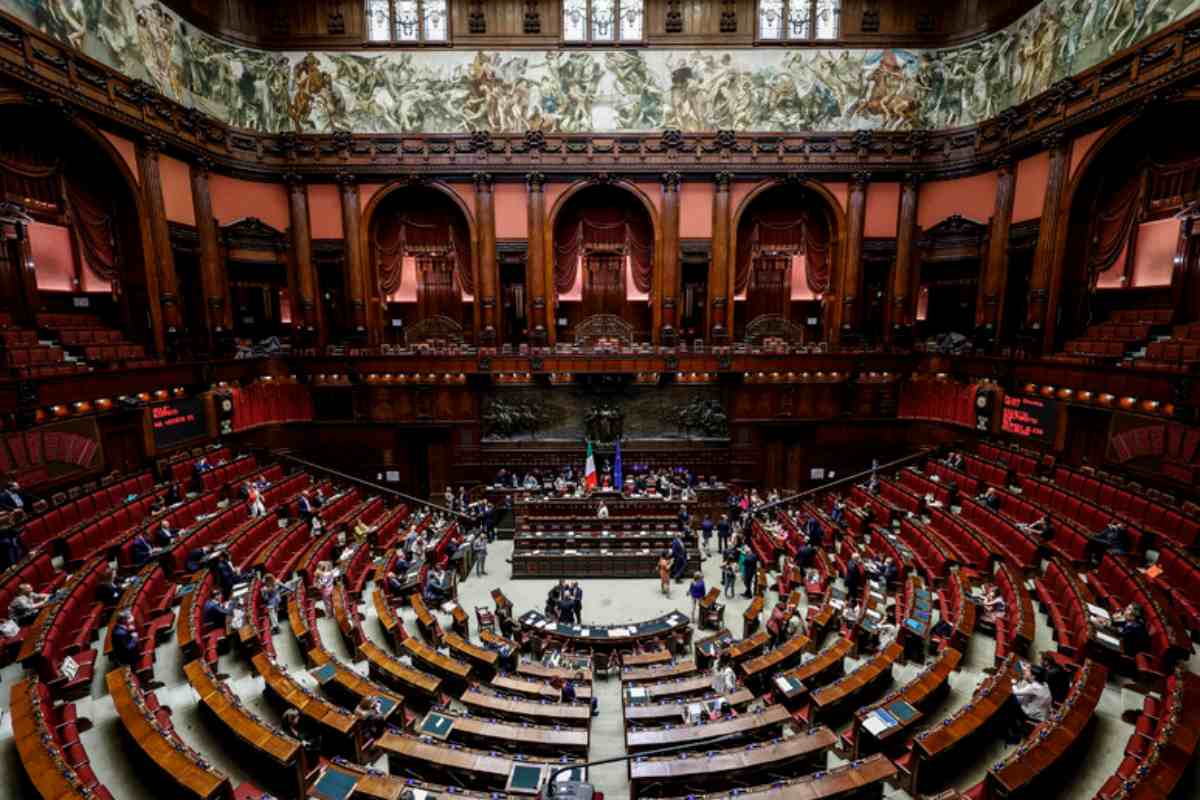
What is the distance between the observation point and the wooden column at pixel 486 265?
18.9 m

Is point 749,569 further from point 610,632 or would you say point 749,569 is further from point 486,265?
point 486,265

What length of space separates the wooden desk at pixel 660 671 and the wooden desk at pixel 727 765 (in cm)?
221

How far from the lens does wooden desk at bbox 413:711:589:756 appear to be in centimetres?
666

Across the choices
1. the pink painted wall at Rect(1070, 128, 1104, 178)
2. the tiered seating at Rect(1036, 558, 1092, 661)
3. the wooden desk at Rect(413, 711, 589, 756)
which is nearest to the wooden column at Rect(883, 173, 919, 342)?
the pink painted wall at Rect(1070, 128, 1104, 178)

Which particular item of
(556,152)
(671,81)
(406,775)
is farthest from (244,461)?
(671,81)

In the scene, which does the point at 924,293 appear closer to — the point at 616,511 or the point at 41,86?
the point at 616,511

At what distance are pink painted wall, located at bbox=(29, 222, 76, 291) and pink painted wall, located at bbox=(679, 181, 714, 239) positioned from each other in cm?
1818

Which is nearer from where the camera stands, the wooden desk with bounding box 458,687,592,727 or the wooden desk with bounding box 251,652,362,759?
the wooden desk with bounding box 251,652,362,759

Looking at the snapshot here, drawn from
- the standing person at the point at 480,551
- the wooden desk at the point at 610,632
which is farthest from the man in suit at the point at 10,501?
the wooden desk at the point at 610,632

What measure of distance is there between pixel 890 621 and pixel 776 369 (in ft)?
32.1

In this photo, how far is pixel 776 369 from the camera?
703 inches

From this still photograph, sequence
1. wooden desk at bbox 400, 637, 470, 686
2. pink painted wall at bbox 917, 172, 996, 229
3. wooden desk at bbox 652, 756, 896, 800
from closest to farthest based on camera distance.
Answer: wooden desk at bbox 652, 756, 896, 800 < wooden desk at bbox 400, 637, 470, 686 < pink painted wall at bbox 917, 172, 996, 229

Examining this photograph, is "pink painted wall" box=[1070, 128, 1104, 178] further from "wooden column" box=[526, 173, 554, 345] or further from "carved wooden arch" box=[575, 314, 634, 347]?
"wooden column" box=[526, 173, 554, 345]

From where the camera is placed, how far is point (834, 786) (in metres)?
5.54
